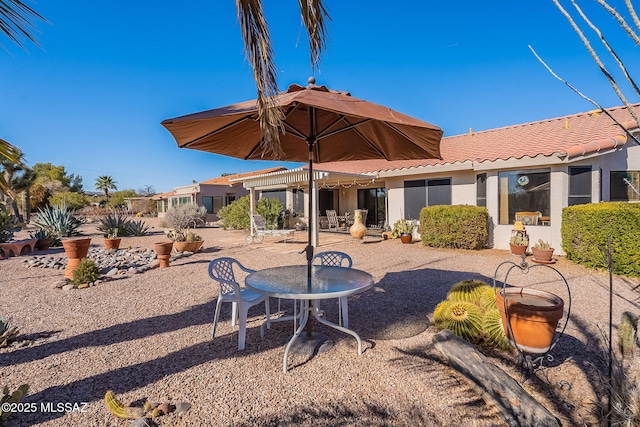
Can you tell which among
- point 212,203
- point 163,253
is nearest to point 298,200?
point 212,203

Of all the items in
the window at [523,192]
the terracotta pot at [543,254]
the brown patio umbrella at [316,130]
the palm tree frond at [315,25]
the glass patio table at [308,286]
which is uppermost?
the palm tree frond at [315,25]

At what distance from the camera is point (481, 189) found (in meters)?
11.0

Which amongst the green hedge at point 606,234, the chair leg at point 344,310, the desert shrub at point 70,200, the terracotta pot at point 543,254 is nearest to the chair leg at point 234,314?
the chair leg at point 344,310

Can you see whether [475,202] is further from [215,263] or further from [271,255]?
→ [215,263]

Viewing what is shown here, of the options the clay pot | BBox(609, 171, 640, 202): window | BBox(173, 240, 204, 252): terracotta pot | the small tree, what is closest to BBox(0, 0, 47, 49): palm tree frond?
the clay pot

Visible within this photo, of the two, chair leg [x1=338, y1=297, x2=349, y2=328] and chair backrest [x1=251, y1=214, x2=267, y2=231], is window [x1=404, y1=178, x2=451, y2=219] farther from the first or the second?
chair leg [x1=338, y1=297, x2=349, y2=328]

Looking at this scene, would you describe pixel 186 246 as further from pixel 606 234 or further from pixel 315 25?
pixel 606 234

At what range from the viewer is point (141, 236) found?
15.6m

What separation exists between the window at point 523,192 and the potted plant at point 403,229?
3.27 metres

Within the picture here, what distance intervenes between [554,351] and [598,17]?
11.1 feet

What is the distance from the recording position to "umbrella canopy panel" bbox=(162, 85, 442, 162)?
9.71 ft

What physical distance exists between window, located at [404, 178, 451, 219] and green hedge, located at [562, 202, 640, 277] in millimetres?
4542

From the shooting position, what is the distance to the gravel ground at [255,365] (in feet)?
8.43

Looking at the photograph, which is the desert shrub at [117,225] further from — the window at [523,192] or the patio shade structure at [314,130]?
the window at [523,192]
